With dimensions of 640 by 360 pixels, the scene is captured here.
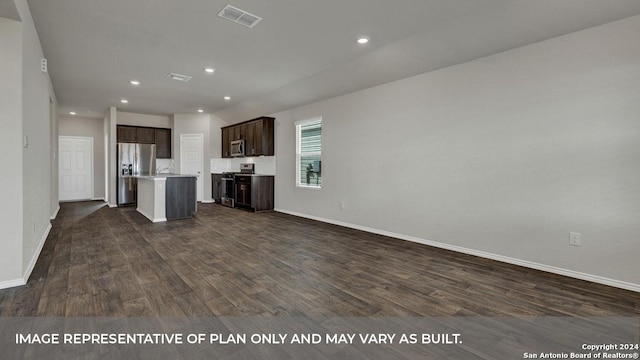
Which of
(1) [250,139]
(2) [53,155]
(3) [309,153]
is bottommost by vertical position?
(2) [53,155]

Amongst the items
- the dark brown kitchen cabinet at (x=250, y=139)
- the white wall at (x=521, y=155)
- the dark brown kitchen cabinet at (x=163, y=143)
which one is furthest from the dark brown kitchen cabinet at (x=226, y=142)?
the white wall at (x=521, y=155)

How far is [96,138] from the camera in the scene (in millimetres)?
9336

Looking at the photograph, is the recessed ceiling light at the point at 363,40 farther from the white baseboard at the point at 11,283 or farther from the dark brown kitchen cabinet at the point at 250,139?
the dark brown kitchen cabinet at the point at 250,139

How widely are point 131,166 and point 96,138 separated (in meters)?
2.39

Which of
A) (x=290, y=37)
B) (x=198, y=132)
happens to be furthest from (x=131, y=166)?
(x=290, y=37)

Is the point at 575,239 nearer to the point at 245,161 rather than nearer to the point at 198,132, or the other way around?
the point at 245,161

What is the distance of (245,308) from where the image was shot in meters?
2.26

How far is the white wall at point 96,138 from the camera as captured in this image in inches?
356

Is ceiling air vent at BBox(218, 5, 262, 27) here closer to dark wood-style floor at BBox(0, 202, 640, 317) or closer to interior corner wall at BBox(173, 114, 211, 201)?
dark wood-style floor at BBox(0, 202, 640, 317)

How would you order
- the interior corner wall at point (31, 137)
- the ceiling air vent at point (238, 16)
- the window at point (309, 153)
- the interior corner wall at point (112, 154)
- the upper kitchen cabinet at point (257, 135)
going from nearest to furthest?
1. the interior corner wall at point (31, 137)
2. the ceiling air vent at point (238, 16)
3. the window at point (309, 153)
4. the upper kitchen cabinet at point (257, 135)
5. the interior corner wall at point (112, 154)

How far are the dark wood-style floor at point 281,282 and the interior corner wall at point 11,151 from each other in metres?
0.28

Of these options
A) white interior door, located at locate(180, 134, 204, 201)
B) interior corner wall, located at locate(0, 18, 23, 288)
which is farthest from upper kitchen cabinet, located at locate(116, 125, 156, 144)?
interior corner wall, located at locate(0, 18, 23, 288)

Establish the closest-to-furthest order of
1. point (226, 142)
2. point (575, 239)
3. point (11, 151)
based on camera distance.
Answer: point (11, 151) → point (575, 239) → point (226, 142)

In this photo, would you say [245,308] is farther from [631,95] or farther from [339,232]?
[631,95]
